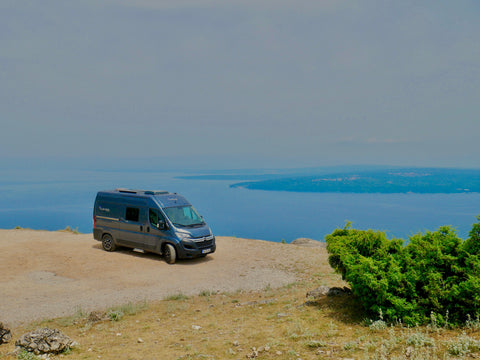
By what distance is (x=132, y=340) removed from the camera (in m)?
8.42

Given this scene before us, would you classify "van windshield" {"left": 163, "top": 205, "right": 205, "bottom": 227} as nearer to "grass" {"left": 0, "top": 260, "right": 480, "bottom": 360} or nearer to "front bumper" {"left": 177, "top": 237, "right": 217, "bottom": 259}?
"front bumper" {"left": 177, "top": 237, "right": 217, "bottom": 259}

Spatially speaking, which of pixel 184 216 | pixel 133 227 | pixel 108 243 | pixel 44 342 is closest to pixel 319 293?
pixel 44 342

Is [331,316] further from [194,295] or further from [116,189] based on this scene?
[116,189]

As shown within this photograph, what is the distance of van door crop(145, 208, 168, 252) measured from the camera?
17.0 metres

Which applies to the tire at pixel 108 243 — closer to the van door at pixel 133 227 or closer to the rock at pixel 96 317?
the van door at pixel 133 227

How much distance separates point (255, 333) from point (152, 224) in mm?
10372

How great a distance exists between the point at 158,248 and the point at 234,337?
993 cm

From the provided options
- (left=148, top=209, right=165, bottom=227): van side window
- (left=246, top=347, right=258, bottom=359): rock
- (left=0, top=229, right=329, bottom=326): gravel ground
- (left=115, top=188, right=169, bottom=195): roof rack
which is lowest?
(left=0, top=229, right=329, bottom=326): gravel ground

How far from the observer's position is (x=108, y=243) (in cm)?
1912

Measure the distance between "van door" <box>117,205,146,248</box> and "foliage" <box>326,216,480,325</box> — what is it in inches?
439

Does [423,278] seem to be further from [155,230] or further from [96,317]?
[155,230]

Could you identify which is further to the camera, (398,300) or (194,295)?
(194,295)

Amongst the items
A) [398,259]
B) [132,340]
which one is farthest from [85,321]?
[398,259]

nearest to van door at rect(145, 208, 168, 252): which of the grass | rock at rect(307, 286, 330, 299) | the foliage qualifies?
the grass
